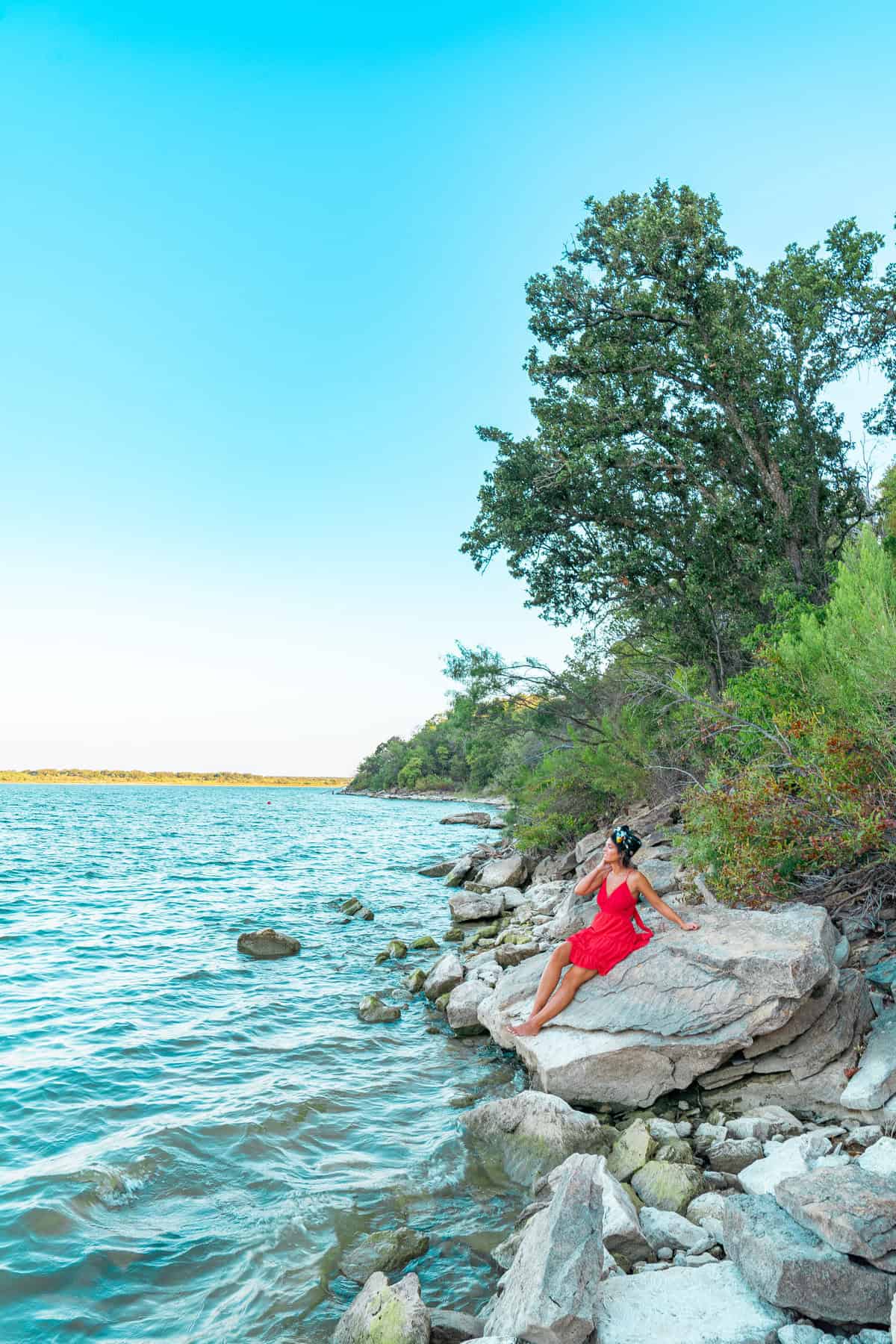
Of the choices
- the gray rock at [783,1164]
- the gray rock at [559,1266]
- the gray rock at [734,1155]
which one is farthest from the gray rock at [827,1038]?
the gray rock at [559,1266]

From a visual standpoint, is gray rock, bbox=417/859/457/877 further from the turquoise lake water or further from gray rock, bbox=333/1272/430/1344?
gray rock, bbox=333/1272/430/1344

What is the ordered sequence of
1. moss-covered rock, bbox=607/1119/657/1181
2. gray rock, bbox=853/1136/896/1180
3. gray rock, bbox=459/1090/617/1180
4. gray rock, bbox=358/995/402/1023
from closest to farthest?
gray rock, bbox=853/1136/896/1180 < moss-covered rock, bbox=607/1119/657/1181 < gray rock, bbox=459/1090/617/1180 < gray rock, bbox=358/995/402/1023

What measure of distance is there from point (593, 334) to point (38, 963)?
53.1 ft

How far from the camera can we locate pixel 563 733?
23938mm

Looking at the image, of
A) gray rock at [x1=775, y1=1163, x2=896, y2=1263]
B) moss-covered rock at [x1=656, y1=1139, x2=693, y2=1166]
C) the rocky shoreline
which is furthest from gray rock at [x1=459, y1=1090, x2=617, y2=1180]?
gray rock at [x1=775, y1=1163, x2=896, y2=1263]

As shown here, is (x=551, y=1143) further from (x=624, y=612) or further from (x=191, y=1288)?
(x=624, y=612)

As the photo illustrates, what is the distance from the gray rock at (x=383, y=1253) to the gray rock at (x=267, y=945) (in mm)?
9676

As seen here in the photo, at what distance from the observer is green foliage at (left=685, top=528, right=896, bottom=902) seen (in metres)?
7.45

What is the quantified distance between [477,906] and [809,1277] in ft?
47.0

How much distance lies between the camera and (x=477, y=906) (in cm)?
1780

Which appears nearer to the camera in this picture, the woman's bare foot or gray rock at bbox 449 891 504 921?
the woman's bare foot

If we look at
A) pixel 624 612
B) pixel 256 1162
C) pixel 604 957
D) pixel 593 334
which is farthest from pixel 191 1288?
pixel 624 612

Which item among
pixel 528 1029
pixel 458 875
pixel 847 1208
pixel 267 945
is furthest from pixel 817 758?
pixel 458 875

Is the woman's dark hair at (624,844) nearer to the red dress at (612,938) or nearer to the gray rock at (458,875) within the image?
the red dress at (612,938)
